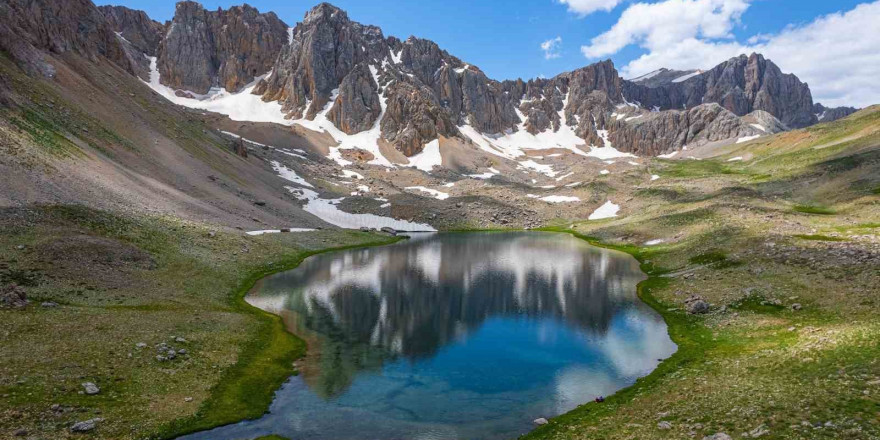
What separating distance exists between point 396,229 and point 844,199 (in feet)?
336

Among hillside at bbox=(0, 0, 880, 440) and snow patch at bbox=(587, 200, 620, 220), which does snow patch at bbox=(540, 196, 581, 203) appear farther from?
hillside at bbox=(0, 0, 880, 440)

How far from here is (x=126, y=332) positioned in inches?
1335

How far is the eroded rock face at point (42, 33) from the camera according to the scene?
102 meters

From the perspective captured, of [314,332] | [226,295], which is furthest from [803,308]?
[226,295]

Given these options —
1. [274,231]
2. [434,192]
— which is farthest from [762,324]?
[434,192]

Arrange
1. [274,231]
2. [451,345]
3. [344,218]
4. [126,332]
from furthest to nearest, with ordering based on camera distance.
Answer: [344,218] < [274,231] < [451,345] < [126,332]

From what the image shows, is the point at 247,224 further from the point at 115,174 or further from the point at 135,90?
the point at 135,90

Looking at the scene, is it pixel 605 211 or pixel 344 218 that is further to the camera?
pixel 605 211

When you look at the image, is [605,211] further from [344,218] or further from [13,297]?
[13,297]

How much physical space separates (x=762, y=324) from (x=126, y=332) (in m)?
49.2

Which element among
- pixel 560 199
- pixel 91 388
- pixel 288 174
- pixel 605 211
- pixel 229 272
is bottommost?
pixel 91 388

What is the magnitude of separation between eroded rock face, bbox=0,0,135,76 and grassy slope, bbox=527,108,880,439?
426 feet

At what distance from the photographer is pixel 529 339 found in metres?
42.7

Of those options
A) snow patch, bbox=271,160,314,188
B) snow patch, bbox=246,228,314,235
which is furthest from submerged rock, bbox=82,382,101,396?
snow patch, bbox=271,160,314,188
